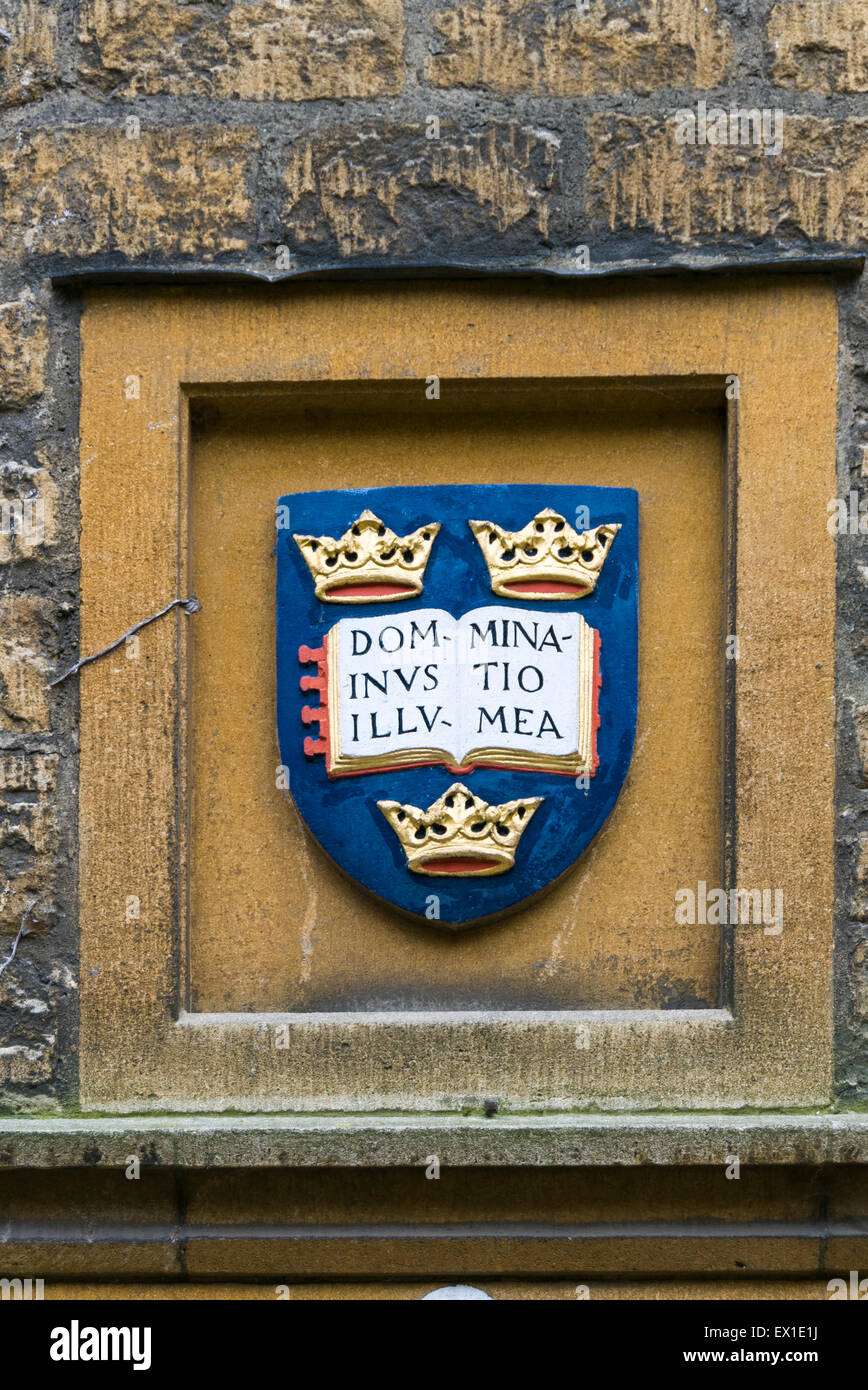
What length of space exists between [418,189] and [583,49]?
0.45 m

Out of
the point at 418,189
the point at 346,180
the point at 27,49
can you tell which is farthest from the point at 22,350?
the point at 418,189

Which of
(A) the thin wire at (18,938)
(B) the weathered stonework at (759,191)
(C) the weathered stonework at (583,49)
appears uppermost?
(C) the weathered stonework at (583,49)

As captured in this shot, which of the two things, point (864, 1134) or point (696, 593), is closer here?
point (864, 1134)

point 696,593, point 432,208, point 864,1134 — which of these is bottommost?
point 864,1134

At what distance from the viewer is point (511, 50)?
8.17 feet

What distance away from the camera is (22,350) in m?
2.52

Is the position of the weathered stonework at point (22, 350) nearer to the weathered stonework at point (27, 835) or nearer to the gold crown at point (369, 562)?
the gold crown at point (369, 562)

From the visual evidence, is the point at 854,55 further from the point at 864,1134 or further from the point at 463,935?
the point at 864,1134

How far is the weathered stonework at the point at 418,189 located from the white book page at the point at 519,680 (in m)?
0.78

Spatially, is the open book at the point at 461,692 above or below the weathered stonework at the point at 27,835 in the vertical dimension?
above

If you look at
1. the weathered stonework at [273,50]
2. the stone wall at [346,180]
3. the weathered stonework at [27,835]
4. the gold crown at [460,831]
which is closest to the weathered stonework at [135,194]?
the stone wall at [346,180]

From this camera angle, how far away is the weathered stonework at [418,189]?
248 centimetres

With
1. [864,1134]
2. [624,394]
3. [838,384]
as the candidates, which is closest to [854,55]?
[838,384]
